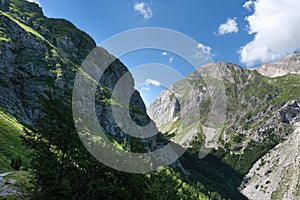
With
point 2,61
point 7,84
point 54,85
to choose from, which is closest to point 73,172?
point 7,84

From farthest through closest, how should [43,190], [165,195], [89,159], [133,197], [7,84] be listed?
[7,84], [165,195], [133,197], [89,159], [43,190]

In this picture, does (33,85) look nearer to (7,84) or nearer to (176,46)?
(7,84)

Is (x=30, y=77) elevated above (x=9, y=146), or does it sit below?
above

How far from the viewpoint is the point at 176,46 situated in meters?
67.1

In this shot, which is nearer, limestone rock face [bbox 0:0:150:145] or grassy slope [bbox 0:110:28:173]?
grassy slope [bbox 0:110:28:173]

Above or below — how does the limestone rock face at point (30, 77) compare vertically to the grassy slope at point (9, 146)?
above

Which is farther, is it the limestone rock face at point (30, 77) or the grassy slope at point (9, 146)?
the limestone rock face at point (30, 77)

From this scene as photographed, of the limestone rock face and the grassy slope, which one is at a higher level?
the limestone rock face

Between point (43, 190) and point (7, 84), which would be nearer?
point (43, 190)

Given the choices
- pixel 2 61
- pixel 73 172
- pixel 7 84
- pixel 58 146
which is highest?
pixel 2 61

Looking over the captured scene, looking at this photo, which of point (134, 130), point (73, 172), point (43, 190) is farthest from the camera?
point (134, 130)

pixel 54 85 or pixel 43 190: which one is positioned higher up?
pixel 54 85

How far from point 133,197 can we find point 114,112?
13401 centimetres

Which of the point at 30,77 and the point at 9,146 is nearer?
the point at 9,146
